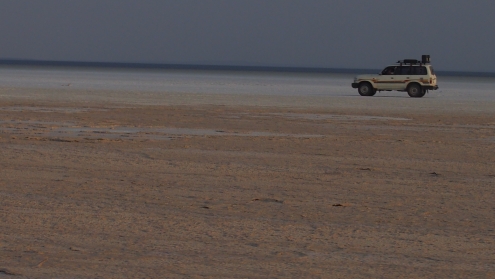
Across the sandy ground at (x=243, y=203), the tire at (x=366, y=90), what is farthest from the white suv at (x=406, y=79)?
the sandy ground at (x=243, y=203)

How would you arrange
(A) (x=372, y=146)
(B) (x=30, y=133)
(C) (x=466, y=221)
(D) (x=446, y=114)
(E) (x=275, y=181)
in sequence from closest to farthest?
(C) (x=466, y=221)
(E) (x=275, y=181)
(A) (x=372, y=146)
(B) (x=30, y=133)
(D) (x=446, y=114)

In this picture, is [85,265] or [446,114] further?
[446,114]

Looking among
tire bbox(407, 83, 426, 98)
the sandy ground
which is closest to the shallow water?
tire bbox(407, 83, 426, 98)

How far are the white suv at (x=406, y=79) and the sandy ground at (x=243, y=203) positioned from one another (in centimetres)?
2315

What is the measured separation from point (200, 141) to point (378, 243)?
389 inches

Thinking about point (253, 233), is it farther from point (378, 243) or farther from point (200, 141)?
point (200, 141)

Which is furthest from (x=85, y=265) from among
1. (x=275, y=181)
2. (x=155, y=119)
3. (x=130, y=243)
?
(x=155, y=119)

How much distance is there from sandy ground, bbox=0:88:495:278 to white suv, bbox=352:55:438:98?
75.9 feet

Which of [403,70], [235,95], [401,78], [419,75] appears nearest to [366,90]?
[401,78]

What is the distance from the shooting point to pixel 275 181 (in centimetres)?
1187

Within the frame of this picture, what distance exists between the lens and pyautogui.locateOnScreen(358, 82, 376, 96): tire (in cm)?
4438

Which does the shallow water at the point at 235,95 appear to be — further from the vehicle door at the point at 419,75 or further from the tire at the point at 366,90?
the vehicle door at the point at 419,75

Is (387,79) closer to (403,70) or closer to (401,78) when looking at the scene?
(401,78)

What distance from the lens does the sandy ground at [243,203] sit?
7023mm
